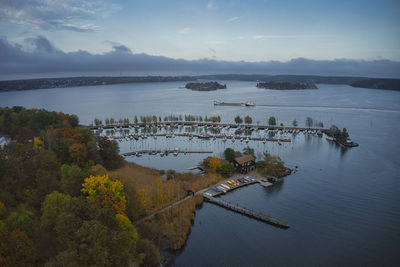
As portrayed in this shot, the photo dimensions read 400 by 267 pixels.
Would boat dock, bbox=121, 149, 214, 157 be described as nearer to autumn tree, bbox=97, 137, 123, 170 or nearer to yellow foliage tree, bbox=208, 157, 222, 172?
autumn tree, bbox=97, 137, 123, 170

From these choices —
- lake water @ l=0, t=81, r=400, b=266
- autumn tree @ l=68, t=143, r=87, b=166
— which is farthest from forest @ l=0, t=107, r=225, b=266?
lake water @ l=0, t=81, r=400, b=266

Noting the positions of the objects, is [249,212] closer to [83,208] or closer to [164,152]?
[83,208]

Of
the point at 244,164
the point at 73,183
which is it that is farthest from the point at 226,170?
the point at 73,183

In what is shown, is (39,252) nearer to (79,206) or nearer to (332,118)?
(79,206)

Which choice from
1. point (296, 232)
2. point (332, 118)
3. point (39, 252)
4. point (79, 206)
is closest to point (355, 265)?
point (296, 232)

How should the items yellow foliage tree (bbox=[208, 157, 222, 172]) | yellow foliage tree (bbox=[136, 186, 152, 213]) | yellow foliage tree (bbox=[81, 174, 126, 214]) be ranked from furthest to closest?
yellow foliage tree (bbox=[208, 157, 222, 172]) → yellow foliage tree (bbox=[136, 186, 152, 213]) → yellow foliage tree (bbox=[81, 174, 126, 214])

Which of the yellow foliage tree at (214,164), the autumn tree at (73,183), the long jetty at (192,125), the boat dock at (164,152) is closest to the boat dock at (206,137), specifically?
the boat dock at (164,152)

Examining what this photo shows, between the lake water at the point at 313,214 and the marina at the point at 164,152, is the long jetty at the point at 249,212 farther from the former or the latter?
the marina at the point at 164,152
